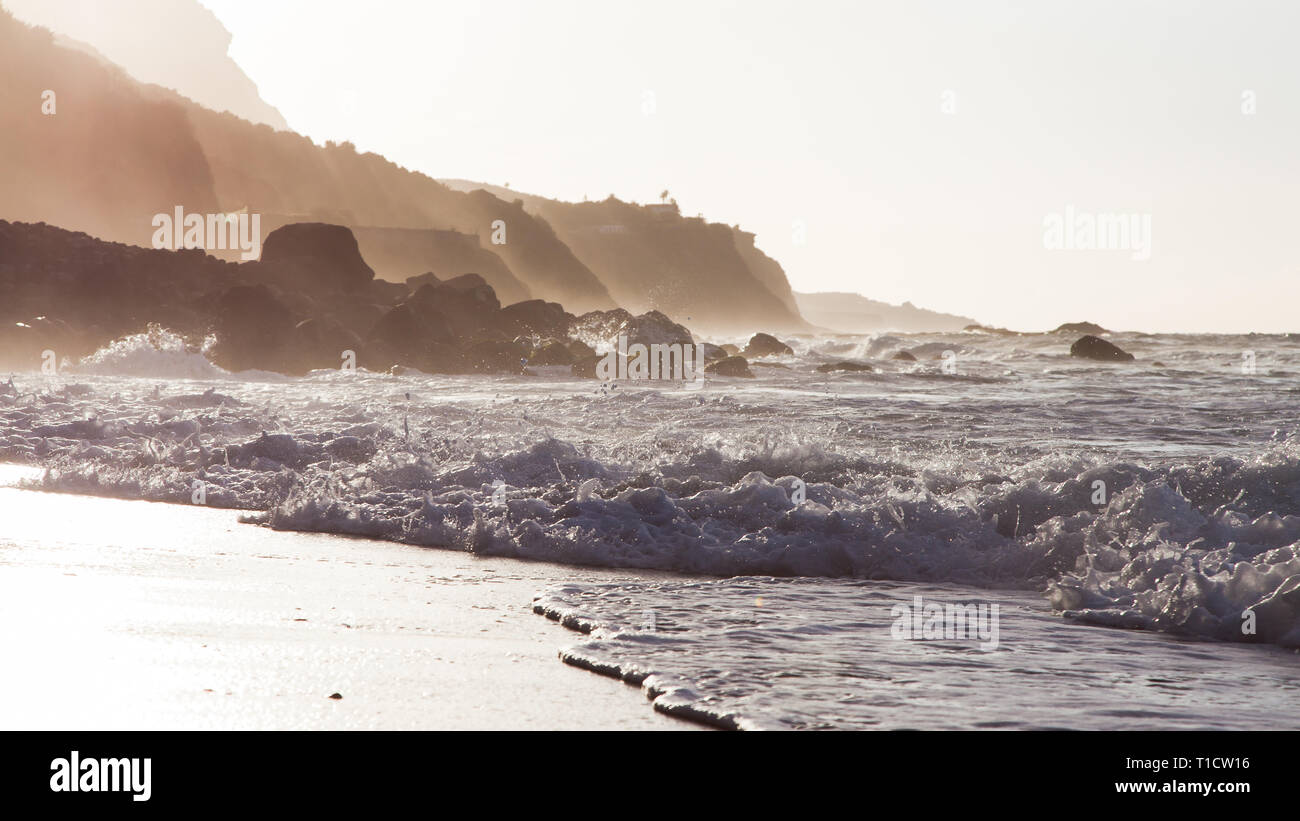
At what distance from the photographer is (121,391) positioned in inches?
761

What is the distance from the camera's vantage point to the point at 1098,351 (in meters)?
36.0

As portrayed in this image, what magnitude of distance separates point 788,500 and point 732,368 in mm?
23182

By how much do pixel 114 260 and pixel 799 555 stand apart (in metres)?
46.6

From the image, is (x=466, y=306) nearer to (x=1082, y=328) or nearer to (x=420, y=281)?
(x=420, y=281)

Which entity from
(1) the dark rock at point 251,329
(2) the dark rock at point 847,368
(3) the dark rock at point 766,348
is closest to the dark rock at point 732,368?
(2) the dark rock at point 847,368

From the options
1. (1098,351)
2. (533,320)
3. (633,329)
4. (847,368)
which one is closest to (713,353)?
(633,329)

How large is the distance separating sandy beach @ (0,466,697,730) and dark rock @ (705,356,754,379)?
77.3 feet

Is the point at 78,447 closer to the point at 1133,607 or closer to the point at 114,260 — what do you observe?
the point at 1133,607

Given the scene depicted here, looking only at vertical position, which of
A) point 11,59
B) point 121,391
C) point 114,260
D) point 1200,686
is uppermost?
point 11,59

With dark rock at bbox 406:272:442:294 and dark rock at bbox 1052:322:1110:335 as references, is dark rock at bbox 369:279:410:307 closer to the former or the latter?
dark rock at bbox 406:272:442:294

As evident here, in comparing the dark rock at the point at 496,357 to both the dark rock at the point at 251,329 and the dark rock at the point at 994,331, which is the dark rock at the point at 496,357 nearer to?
the dark rock at the point at 251,329
